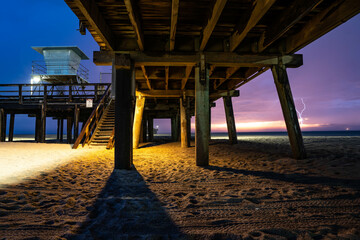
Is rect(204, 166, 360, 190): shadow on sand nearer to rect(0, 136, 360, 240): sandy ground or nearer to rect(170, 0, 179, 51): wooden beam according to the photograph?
rect(0, 136, 360, 240): sandy ground

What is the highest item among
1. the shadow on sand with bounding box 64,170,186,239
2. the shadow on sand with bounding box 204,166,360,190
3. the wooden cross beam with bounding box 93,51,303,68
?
the wooden cross beam with bounding box 93,51,303,68

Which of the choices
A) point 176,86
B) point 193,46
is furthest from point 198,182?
point 176,86

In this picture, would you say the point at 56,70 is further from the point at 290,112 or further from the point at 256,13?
the point at 290,112

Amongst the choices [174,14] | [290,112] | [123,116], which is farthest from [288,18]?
[123,116]

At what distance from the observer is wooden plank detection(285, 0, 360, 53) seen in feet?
11.2

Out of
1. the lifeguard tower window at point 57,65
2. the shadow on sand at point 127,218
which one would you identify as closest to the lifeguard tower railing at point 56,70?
the lifeguard tower window at point 57,65

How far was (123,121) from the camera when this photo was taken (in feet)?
15.5

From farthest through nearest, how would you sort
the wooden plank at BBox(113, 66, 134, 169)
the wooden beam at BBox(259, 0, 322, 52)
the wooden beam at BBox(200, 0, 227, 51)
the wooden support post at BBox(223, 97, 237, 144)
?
the wooden support post at BBox(223, 97, 237, 144) < the wooden plank at BBox(113, 66, 134, 169) < the wooden beam at BBox(259, 0, 322, 52) < the wooden beam at BBox(200, 0, 227, 51)

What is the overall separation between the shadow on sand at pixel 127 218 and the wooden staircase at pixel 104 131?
6.66 m

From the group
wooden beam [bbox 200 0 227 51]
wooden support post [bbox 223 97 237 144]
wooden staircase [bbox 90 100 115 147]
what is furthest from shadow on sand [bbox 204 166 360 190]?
wooden staircase [bbox 90 100 115 147]

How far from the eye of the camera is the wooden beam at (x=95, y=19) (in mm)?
3113

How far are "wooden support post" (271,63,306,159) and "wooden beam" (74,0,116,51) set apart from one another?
462 centimetres

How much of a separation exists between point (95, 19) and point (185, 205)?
3698mm

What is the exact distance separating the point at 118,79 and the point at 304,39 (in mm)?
4746
